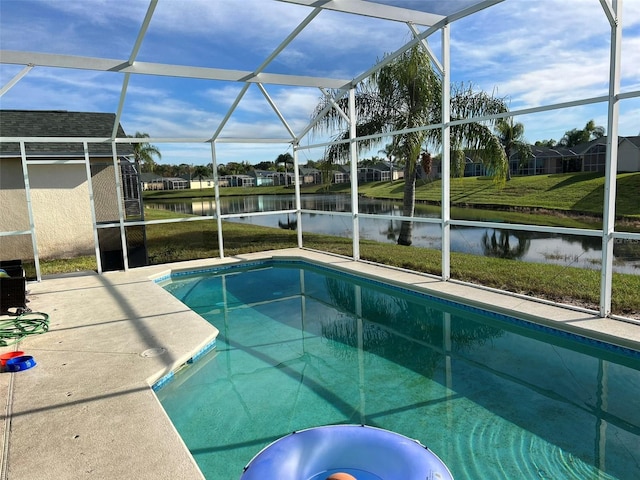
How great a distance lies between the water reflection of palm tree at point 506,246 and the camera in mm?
11211

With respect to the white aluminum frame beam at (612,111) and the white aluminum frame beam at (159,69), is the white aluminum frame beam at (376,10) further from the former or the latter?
the white aluminum frame beam at (159,69)

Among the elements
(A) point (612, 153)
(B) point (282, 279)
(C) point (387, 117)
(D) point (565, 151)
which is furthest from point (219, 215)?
(D) point (565, 151)

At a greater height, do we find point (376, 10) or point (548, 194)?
point (376, 10)

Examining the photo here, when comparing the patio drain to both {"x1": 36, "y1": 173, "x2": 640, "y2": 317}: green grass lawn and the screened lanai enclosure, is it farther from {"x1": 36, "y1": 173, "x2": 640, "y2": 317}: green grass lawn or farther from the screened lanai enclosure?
{"x1": 36, "y1": 173, "x2": 640, "y2": 317}: green grass lawn

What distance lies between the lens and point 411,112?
1005 cm

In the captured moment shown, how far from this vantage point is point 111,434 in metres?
3.11

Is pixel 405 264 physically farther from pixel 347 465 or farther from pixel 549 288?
pixel 347 465

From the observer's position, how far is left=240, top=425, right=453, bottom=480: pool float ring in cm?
245

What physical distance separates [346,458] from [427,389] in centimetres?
167

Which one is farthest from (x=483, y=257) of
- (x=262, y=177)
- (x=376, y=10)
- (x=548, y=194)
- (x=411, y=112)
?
(x=548, y=194)

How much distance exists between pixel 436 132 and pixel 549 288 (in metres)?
4.65

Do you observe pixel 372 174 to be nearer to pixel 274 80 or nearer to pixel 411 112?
pixel 411 112

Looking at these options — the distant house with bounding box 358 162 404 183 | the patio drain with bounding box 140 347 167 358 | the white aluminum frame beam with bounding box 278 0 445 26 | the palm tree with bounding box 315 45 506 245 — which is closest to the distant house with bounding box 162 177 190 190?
the palm tree with bounding box 315 45 506 245

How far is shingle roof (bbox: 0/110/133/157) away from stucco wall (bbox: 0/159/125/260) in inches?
16.8
